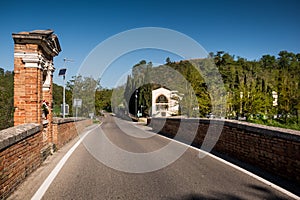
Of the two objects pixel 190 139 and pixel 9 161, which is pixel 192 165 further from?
pixel 190 139

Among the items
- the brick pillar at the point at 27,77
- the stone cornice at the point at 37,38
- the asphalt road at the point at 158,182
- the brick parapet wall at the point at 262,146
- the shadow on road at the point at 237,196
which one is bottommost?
the asphalt road at the point at 158,182

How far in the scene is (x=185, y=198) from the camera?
4.52m

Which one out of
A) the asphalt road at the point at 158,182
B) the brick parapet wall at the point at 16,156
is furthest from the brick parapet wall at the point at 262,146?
the brick parapet wall at the point at 16,156

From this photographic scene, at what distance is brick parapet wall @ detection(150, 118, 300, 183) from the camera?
541 cm

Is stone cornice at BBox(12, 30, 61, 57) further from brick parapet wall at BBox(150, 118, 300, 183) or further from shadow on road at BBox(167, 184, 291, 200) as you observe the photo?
brick parapet wall at BBox(150, 118, 300, 183)

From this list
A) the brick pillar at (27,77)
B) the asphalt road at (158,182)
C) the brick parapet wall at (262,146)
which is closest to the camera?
the asphalt road at (158,182)

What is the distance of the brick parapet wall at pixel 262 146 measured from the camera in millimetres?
5414

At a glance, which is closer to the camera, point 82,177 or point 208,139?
point 82,177

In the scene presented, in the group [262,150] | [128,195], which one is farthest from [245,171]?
[128,195]

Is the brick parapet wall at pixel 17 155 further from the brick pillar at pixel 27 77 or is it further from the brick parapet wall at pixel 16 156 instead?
the brick pillar at pixel 27 77

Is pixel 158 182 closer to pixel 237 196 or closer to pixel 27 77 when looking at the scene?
pixel 237 196

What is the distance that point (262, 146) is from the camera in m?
6.49

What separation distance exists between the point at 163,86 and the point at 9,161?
2206 inches

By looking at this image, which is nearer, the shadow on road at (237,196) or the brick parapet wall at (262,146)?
the shadow on road at (237,196)
